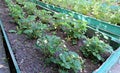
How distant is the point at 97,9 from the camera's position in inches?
213

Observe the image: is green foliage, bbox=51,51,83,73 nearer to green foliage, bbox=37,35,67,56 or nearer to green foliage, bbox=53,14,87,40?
green foliage, bbox=37,35,67,56

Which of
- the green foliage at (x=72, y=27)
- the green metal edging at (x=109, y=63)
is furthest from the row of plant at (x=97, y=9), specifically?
the green metal edging at (x=109, y=63)

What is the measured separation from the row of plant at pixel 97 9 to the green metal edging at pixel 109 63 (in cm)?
171

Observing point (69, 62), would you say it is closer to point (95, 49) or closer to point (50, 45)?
point (50, 45)

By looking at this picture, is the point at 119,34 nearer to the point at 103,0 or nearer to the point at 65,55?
the point at 65,55

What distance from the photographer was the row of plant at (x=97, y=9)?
5.19 m

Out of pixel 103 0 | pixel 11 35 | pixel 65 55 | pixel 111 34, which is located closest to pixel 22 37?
pixel 11 35

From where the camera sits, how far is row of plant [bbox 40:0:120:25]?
204 inches

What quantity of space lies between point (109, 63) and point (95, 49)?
0.38m

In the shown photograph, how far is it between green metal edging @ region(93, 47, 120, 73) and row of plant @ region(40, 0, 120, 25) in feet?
5.62

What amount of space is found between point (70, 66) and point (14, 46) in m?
1.49

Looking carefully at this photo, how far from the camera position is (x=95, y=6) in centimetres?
556

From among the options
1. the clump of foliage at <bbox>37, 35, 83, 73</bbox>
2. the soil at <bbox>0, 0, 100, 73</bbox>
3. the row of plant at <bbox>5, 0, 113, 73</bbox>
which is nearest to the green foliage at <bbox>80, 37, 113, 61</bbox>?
the row of plant at <bbox>5, 0, 113, 73</bbox>

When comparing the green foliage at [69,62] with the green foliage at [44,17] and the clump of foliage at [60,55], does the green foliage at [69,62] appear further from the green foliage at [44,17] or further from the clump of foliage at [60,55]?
the green foliage at [44,17]
